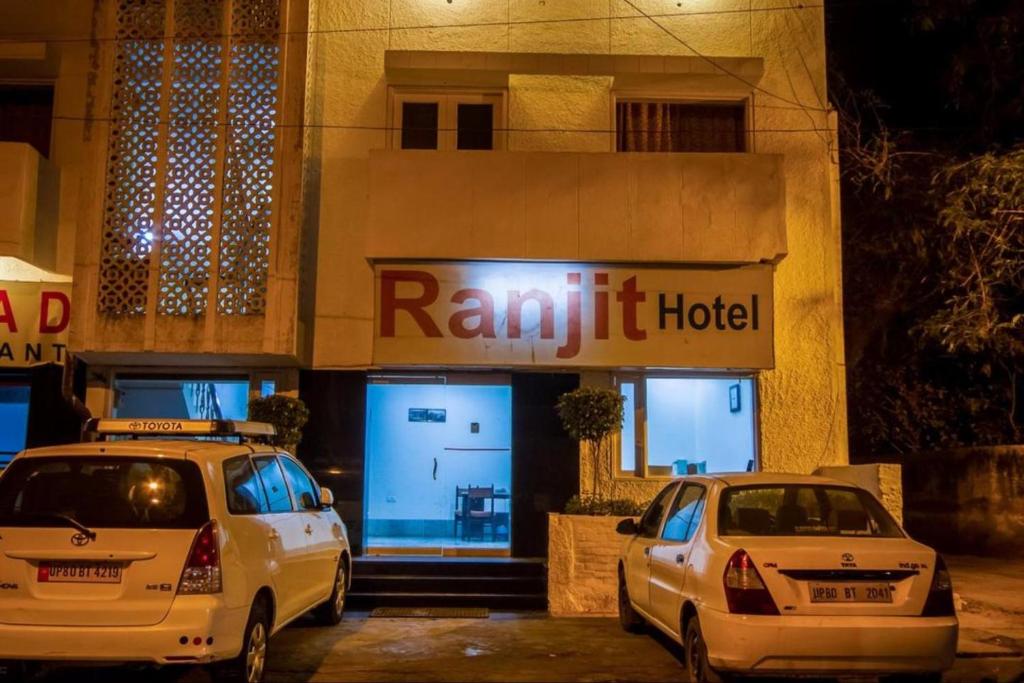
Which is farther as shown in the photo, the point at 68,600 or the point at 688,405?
the point at 688,405

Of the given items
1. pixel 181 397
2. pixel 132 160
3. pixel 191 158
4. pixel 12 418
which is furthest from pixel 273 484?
pixel 12 418

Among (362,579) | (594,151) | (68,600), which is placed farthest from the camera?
(594,151)

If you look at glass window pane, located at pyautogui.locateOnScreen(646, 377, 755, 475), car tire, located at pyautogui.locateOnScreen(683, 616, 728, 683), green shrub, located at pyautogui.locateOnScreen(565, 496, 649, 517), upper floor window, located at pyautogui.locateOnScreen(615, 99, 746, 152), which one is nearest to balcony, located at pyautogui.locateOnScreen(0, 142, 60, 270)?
green shrub, located at pyautogui.locateOnScreen(565, 496, 649, 517)

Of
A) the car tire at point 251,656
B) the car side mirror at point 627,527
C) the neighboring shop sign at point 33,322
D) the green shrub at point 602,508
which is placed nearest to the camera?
the car tire at point 251,656

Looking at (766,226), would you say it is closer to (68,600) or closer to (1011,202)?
(1011,202)

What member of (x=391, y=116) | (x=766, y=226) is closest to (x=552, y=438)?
(x=766, y=226)

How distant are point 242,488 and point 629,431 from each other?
6.45m

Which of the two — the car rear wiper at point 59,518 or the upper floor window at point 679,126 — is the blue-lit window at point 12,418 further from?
the upper floor window at point 679,126

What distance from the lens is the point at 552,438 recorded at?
1190 cm

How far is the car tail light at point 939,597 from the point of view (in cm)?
594

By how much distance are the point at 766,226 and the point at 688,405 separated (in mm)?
2519

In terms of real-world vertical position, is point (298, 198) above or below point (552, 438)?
above

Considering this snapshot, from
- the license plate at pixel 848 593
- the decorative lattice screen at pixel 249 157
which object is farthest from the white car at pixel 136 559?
the decorative lattice screen at pixel 249 157

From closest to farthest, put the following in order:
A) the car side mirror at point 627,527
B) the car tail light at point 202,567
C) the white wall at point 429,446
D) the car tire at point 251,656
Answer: the car tail light at point 202,567 → the car tire at point 251,656 → the car side mirror at point 627,527 → the white wall at point 429,446
